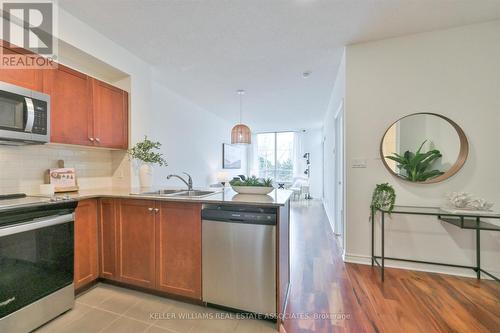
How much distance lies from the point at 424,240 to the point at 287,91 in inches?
125

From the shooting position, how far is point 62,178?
2.22 m

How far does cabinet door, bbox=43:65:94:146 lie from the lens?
2000 mm

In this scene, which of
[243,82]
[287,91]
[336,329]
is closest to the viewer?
[336,329]

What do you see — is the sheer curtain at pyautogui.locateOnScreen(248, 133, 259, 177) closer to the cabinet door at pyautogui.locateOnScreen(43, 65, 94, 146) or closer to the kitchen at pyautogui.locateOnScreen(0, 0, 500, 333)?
the kitchen at pyautogui.locateOnScreen(0, 0, 500, 333)

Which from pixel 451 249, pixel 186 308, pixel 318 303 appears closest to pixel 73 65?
pixel 186 308

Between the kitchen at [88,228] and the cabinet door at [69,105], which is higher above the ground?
the cabinet door at [69,105]

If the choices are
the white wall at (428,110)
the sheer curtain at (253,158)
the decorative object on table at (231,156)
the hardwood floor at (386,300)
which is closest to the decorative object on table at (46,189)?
the hardwood floor at (386,300)

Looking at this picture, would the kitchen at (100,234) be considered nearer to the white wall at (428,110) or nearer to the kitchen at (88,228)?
the kitchen at (88,228)

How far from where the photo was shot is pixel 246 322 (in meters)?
1.64

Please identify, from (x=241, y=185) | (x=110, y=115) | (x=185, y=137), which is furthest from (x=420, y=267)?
(x=185, y=137)

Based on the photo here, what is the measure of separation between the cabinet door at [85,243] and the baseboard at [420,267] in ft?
9.25

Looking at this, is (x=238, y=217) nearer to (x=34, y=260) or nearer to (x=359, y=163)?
(x=34, y=260)

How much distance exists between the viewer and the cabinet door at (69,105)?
2.00 metres

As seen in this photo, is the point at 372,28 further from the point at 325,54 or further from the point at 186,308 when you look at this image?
the point at 186,308
